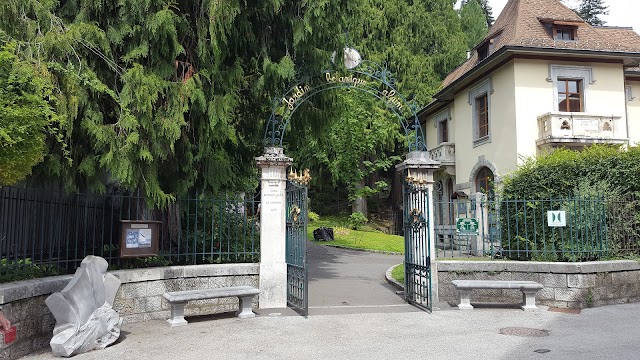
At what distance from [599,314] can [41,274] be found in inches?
347

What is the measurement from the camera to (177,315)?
7488mm

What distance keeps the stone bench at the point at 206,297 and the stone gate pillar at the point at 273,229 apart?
0.49 m

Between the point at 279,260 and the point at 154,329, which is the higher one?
the point at 279,260

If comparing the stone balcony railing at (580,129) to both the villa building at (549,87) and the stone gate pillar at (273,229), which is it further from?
Answer: the stone gate pillar at (273,229)

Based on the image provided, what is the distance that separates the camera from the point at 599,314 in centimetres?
815

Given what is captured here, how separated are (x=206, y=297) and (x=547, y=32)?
17097 millimetres

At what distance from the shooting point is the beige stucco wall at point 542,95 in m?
17.5

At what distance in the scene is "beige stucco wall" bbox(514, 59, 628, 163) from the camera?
1752 centimetres

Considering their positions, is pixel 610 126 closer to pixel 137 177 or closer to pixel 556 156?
pixel 556 156

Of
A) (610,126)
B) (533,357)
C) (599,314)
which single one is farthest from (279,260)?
(610,126)

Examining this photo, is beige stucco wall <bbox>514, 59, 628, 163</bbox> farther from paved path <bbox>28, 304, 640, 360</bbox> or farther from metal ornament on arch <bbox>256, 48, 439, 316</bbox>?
paved path <bbox>28, 304, 640, 360</bbox>

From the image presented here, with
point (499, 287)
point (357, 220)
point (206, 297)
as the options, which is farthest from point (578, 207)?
point (357, 220)

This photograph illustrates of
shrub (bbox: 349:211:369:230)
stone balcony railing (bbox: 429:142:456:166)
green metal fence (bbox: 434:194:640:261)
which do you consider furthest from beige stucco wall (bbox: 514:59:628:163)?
shrub (bbox: 349:211:369:230)

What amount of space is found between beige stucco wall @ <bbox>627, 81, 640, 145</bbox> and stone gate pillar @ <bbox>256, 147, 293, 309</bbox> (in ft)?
53.6
